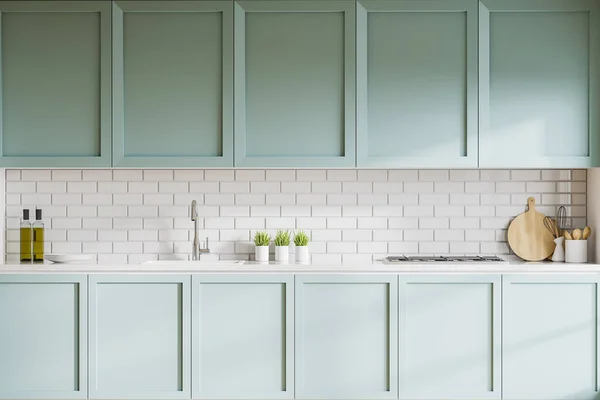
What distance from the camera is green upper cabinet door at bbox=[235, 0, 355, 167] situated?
3.29 meters

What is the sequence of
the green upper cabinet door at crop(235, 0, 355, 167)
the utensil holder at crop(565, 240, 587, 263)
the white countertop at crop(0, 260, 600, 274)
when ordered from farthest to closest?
the utensil holder at crop(565, 240, 587, 263) → the green upper cabinet door at crop(235, 0, 355, 167) → the white countertop at crop(0, 260, 600, 274)

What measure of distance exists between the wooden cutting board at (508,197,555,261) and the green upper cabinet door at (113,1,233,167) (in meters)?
1.74

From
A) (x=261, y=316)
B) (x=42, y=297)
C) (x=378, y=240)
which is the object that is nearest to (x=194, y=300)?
(x=261, y=316)

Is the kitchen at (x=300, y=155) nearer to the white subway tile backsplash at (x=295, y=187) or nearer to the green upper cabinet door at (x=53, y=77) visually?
the green upper cabinet door at (x=53, y=77)

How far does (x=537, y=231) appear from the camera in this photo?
3.60m

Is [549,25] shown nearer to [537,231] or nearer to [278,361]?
[537,231]

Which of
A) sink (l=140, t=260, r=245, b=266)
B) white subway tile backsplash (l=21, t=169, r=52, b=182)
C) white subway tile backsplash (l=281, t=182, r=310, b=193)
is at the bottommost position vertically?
sink (l=140, t=260, r=245, b=266)

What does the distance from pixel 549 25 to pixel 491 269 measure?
137 cm

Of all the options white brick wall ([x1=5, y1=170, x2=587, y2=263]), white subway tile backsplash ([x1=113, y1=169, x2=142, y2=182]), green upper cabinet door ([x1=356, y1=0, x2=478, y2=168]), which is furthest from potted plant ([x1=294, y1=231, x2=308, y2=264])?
white subway tile backsplash ([x1=113, y1=169, x2=142, y2=182])

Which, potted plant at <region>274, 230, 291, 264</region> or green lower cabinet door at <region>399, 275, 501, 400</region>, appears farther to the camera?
potted plant at <region>274, 230, 291, 264</region>

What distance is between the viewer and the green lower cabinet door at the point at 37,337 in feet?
10.5

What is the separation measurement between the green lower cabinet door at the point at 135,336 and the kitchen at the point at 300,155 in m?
0.01

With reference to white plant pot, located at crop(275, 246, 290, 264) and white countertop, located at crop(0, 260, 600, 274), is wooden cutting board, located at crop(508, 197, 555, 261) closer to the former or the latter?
white countertop, located at crop(0, 260, 600, 274)

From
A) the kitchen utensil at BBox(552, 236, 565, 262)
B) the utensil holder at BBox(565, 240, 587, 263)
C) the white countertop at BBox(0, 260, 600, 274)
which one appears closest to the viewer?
the white countertop at BBox(0, 260, 600, 274)
